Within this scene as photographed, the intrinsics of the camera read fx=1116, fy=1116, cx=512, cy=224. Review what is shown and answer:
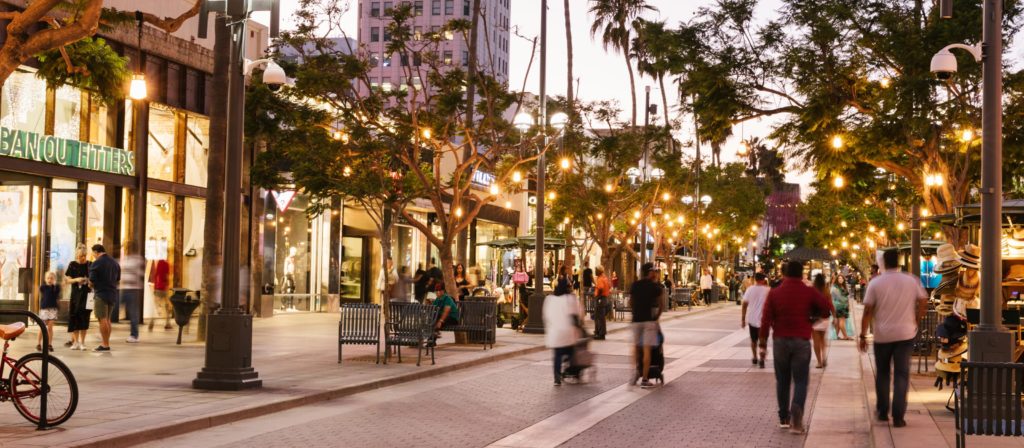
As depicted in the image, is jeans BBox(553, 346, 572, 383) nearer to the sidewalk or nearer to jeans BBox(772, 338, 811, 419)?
the sidewalk

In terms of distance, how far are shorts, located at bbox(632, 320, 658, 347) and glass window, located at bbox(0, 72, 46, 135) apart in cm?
1499

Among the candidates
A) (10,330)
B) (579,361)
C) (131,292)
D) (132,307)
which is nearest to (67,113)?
(131,292)

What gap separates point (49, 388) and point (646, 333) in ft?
27.8

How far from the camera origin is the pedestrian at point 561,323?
16156 mm

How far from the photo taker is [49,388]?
33.8ft

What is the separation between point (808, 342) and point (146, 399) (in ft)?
23.9

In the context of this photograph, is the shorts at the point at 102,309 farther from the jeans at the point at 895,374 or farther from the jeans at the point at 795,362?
the jeans at the point at 895,374

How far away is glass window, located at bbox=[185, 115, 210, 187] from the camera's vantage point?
3023cm

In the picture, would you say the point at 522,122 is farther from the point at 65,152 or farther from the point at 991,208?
the point at 991,208

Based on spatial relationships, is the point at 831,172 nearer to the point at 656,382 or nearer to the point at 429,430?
A: the point at 656,382

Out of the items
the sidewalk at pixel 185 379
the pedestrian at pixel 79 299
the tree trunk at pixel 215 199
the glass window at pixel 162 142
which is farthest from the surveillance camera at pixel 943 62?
the glass window at pixel 162 142

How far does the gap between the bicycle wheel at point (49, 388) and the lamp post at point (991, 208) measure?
8.64 metres

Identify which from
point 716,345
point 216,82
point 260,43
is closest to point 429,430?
point 216,82

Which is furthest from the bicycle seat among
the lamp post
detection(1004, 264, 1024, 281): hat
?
detection(1004, 264, 1024, 281): hat
